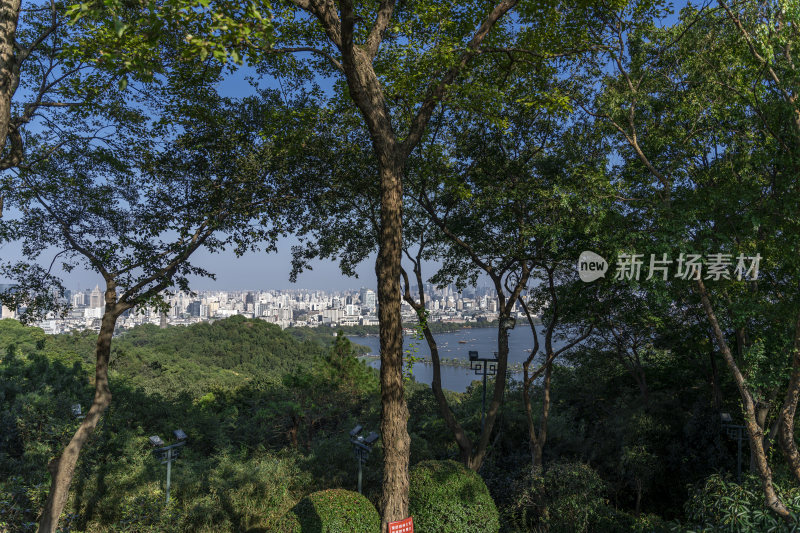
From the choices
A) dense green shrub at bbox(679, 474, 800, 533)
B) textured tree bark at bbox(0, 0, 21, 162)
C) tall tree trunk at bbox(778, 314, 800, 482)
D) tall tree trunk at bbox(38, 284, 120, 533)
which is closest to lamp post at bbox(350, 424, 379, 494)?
tall tree trunk at bbox(38, 284, 120, 533)

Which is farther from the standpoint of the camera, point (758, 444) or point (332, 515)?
point (758, 444)

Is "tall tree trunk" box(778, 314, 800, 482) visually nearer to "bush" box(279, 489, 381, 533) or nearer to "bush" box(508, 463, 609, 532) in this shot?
"bush" box(508, 463, 609, 532)

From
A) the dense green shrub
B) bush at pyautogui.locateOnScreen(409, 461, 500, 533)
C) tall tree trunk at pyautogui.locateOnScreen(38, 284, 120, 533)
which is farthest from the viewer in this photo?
tall tree trunk at pyautogui.locateOnScreen(38, 284, 120, 533)

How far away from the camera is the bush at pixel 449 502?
5.46m

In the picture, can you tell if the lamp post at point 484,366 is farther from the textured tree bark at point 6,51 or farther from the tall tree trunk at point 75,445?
the textured tree bark at point 6,51

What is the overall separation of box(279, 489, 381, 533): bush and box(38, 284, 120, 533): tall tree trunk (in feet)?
10.2

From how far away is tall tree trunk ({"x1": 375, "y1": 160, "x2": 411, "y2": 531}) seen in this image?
3697mm

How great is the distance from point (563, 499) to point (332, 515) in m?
3.39

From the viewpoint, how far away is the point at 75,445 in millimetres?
5898

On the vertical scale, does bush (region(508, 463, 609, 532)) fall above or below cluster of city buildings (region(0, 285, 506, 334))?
below

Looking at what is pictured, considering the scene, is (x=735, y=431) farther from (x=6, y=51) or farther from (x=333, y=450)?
(x=6, y=51)

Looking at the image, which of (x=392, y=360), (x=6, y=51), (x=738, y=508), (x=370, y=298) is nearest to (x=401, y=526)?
(x=392, y=360)

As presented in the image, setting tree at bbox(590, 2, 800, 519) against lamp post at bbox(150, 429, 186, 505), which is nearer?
tree at bbox(590, 2, 800, 519)

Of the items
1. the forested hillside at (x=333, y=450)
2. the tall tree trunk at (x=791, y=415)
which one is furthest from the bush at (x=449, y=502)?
the tall tree trunk at (x=791, y=415)
